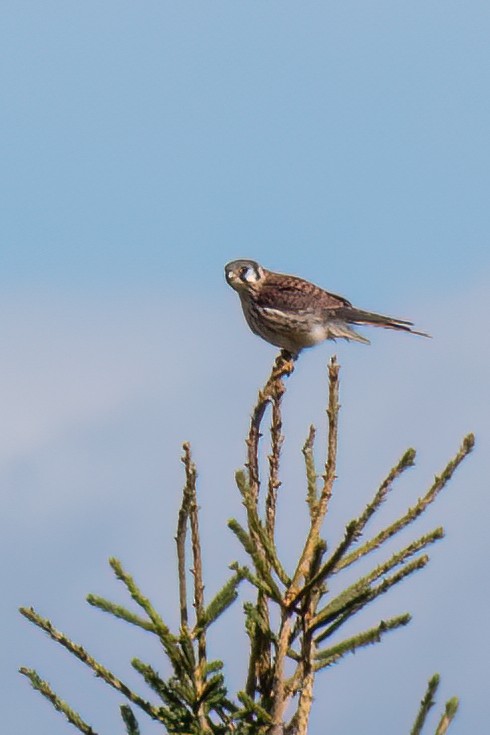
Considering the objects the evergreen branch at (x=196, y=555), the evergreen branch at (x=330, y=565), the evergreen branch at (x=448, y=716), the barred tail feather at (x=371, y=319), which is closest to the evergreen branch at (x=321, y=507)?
the evergreen branch at (x=330, y=565)

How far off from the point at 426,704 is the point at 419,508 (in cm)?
65

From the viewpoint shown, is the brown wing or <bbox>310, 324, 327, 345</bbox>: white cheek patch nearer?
<bbox>310, 324, 327, 345</bbox>: white cheek patch

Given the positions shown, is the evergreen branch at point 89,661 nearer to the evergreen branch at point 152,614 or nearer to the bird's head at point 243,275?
the evergreen branch at point 152,614

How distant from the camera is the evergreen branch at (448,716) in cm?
410

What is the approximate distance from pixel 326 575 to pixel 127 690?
856mm

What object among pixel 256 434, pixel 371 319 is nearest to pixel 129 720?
pixel 256 434

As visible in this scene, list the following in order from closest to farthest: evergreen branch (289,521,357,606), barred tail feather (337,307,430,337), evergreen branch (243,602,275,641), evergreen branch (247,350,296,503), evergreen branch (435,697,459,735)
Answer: evergreen branch (289,521,357,606) < evergreen branch (435,697,459,735) < evergreen branch (243,602,275,641) < evergreen branch (247,350,296,503) < barred tail feather (337,307,430,337)

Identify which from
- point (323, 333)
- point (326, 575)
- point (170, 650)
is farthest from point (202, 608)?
point (323, 333)

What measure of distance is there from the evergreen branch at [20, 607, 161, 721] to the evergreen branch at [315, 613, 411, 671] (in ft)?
1.95

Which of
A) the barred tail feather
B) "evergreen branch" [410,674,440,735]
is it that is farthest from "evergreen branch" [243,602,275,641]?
the barred tail feather

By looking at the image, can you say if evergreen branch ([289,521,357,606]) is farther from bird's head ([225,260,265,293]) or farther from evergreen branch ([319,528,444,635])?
bird's head ([225,260,265,293])

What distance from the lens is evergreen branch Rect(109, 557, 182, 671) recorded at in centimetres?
429

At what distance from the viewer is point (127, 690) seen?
4375 millimetres

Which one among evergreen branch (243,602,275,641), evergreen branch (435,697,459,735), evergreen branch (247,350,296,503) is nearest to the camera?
evergreen branch (435,697,459,735)
